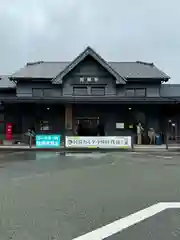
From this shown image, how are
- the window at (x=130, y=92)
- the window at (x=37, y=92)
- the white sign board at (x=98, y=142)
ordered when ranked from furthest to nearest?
the window at (x=130, y=92), the window at (x=37, y=92), the white sign board at (x=98, y=142)

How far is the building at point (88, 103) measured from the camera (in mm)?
24463

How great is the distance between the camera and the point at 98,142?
66.9 ft

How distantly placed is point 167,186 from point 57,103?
53.2 feet

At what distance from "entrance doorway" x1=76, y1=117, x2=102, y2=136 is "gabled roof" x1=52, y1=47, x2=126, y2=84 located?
12.2ft

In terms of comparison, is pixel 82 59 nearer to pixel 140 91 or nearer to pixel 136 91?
pixel 136 91

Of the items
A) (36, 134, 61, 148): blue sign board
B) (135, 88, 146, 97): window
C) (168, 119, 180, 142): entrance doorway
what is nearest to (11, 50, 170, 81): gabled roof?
(135, 88, 146, 97): window

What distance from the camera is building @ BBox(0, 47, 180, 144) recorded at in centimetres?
2446

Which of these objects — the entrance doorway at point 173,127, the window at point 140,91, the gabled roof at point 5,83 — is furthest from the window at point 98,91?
the gabled roof at point 5,83

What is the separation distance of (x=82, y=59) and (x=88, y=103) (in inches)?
172

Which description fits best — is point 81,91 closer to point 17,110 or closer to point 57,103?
point 57,103

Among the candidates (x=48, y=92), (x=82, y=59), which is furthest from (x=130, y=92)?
(x=48, y=92)

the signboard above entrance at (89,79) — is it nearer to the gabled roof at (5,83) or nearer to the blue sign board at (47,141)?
the gabled roof at (5,83)

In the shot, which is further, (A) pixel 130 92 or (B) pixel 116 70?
(B) pixel 116 70

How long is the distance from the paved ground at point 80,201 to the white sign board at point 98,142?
10025 millimetres
